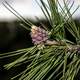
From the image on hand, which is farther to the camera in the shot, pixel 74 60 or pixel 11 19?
pixel 11 19

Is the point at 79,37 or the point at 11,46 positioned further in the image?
the point at 11,46

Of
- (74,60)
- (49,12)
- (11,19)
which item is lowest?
(74,60)

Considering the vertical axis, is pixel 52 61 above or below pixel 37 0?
below

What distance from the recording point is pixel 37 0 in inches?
25.9

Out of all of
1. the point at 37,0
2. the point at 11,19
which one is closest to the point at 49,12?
the point at 37,0

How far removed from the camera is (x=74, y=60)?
2.14 ft

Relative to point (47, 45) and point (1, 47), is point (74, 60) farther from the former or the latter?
point (1, 47)

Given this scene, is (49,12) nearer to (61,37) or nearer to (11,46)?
(61,37)

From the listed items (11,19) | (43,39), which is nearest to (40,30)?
(43,39)

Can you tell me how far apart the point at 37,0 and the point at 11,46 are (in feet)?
14.2

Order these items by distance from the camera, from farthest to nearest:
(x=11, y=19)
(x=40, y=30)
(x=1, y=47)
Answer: (x=11, y=19)
(x=1, y=47)
(x=40, y=30)

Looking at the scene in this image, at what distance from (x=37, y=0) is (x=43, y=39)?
0.28ft

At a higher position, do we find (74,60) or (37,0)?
(37,0)

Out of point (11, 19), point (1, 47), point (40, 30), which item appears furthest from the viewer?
point (11, 19)
